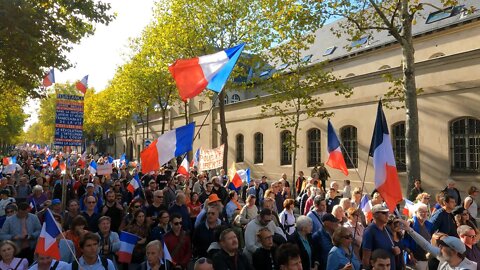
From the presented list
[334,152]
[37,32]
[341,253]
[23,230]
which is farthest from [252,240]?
[37,32]

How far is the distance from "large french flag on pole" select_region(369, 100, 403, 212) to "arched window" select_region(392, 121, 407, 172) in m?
14.6

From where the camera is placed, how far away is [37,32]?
1173 centimetres

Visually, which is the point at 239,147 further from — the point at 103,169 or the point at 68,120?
the point at 68,120

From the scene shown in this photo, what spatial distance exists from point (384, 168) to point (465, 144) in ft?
44.5

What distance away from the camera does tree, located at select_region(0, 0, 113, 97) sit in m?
10.9

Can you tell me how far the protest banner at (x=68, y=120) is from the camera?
11.1 meters

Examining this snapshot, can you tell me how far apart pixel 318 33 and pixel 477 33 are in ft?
54.7

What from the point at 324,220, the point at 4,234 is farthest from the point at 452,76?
the point at 4,234

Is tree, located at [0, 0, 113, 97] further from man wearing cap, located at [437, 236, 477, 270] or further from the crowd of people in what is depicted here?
man wearing cap, located at [437, 236, 477, 270]

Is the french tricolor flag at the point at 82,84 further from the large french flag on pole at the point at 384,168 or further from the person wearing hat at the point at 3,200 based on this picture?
the large french flag on pole at the point at 384,168

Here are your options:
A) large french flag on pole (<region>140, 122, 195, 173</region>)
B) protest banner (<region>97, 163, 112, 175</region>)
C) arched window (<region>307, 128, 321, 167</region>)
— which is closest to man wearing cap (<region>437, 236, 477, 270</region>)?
large french flag on pole (<region>140, 122, 195, 173</region>)

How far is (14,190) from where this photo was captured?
12.7 meters

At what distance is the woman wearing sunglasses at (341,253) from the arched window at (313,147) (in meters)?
20.0

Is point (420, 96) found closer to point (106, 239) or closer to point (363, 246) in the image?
point (363, 246)
